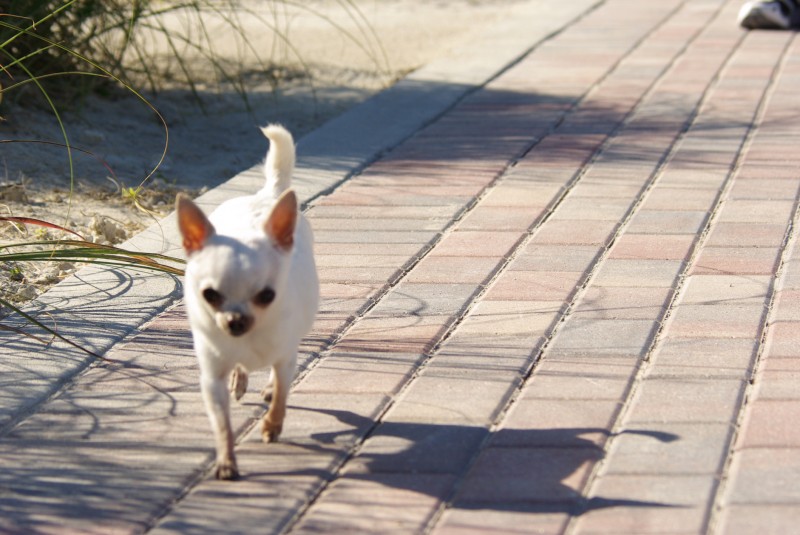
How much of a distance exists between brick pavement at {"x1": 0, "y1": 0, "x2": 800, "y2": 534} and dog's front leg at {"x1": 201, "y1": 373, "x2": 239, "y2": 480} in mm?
65

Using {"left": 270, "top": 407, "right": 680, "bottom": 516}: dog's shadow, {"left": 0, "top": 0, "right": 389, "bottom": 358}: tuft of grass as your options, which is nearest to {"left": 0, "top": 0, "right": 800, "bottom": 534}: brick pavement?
{"left": 270, "top": 407, "right": 680, "bottom": 516}: dog's shadow

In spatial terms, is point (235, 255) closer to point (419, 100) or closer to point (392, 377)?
point (392, 377)

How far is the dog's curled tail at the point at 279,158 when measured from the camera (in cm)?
348

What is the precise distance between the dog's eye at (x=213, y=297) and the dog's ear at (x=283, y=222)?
21 centimetres

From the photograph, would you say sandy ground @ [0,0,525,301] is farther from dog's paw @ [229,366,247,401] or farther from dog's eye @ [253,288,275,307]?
dog's eye @ [253,288,275,307]

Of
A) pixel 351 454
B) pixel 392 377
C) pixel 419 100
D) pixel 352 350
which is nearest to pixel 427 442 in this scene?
pixel 351 454

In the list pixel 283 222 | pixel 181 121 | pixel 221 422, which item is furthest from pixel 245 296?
pixel 181 121

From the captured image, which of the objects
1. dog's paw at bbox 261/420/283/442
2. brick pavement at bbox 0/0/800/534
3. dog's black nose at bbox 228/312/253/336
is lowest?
brick pavement at bbox 0/0/800/534

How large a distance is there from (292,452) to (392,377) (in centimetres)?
54

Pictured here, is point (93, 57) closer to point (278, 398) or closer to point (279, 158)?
point (279, 158)

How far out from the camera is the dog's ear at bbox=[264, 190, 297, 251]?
302cm

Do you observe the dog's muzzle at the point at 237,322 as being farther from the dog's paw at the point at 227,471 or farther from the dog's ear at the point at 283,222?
the dog's paw at the point at 227,471

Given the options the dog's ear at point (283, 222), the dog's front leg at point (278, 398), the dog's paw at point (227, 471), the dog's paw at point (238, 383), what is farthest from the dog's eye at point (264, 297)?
the dog's paw at point (238, 383)

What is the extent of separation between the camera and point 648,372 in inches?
144
